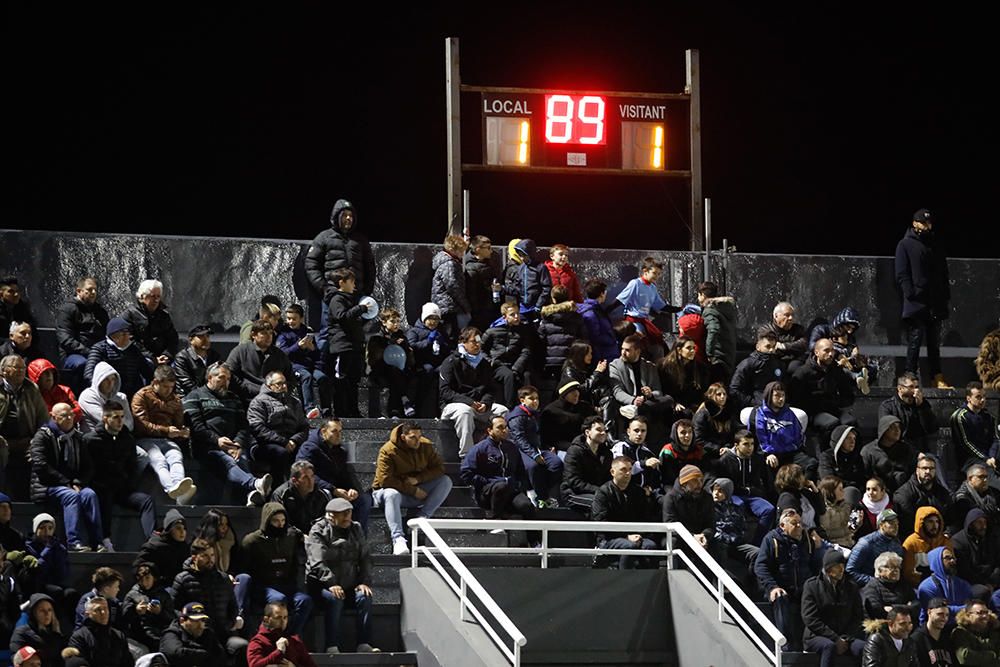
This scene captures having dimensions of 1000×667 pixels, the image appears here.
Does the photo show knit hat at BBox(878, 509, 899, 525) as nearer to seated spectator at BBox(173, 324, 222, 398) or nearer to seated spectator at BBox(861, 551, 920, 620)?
seated spectator at BBox(861, 551, 920, 620)

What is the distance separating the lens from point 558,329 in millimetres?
19891

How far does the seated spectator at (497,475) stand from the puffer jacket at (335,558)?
1.62 metres

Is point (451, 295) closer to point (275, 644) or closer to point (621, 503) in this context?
point (621, 503)

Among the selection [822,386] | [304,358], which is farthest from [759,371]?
[304,358]

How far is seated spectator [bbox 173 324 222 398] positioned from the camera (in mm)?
18125

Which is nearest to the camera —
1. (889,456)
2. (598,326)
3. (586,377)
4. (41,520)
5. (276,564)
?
(41,520)

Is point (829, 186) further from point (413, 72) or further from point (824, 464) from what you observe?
point (824, 464)

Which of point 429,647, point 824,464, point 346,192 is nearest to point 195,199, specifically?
A: point 346,192

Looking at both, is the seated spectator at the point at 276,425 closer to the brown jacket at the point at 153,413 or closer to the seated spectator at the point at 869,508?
the brown jacket at the point at 153,413

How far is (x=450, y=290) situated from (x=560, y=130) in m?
2.49

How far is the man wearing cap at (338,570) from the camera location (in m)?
15.4

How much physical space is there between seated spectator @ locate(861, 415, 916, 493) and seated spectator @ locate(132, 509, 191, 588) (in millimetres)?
6697

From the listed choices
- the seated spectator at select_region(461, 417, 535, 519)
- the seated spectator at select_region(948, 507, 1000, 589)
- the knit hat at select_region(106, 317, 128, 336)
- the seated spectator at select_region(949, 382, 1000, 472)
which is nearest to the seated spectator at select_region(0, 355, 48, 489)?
the knit hat at select_region(106, 317, 128, 336)

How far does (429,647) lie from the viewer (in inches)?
607
